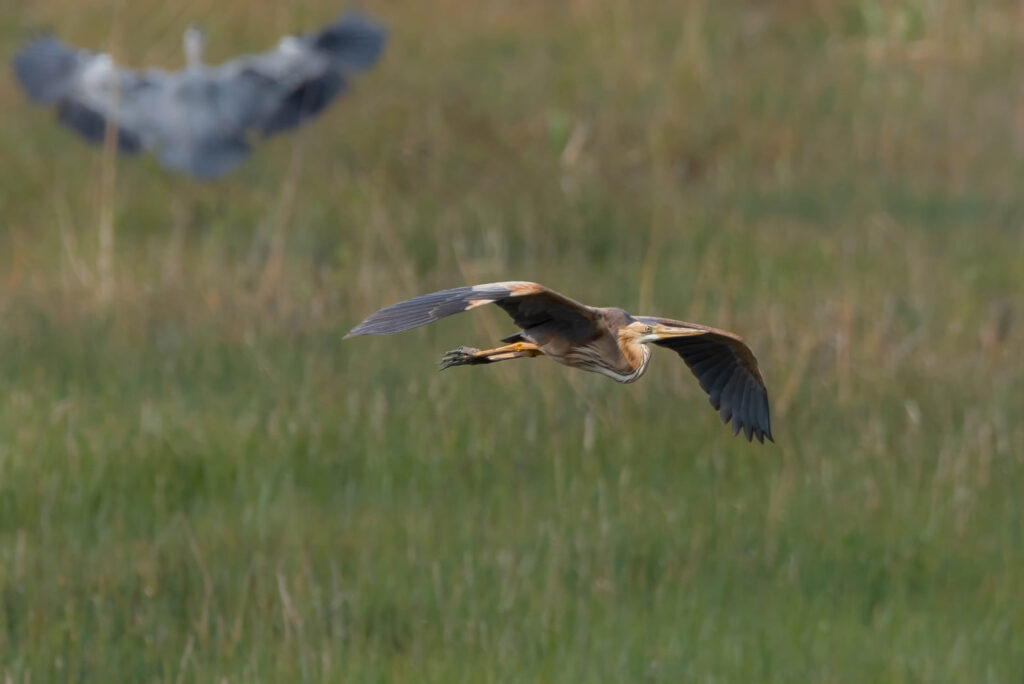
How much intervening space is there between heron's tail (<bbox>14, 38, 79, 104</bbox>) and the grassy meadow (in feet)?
1.51

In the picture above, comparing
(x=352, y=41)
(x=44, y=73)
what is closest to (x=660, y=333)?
(x=352, y=41)

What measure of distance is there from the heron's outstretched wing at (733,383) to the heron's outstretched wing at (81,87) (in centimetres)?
651

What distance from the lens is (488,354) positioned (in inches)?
120

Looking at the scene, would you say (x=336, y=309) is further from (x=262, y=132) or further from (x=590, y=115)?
(x=590, y=115)

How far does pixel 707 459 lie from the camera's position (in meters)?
5.58

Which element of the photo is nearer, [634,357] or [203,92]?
[634,357]

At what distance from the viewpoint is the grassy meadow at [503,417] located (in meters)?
4.40

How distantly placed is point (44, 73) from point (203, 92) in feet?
3.22

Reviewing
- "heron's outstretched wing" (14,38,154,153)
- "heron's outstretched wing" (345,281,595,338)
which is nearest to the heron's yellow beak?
"heron's outstretched wing" (345,281,595,338)

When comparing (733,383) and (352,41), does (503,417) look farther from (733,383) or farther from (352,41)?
(352,41)

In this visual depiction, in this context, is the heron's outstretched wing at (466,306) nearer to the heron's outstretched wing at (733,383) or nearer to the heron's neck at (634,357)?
the heron's neck at (634,357)

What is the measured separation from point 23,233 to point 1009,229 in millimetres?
5715

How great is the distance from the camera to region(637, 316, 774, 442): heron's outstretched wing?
3.56 metres

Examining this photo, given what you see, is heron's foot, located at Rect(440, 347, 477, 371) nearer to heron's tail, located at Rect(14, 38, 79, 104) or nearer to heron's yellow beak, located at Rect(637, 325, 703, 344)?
heron's yellow beak, located at Rect(637, 325, 703, 344)
